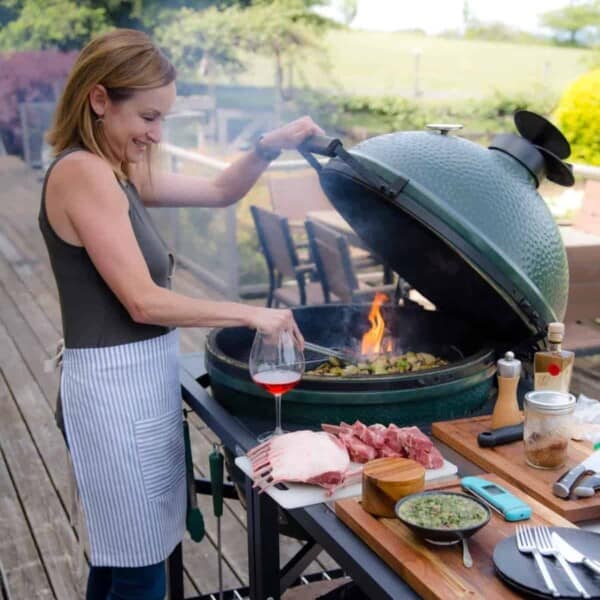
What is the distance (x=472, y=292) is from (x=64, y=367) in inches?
42.9

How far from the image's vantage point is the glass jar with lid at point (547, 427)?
5.79 feet

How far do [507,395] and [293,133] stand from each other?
0.90 m

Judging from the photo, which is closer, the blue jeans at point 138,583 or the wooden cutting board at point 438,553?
the wooden cutting board at point 438,553

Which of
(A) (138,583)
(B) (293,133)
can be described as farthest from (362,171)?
(A) (138,583)

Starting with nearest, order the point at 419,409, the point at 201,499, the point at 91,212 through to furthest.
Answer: the point at 91,212 < the point at 419,409 < the point at 201,499

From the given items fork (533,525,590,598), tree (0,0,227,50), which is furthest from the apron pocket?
tree (0,0,227,50)

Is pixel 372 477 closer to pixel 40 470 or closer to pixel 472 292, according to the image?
pixel 472 292

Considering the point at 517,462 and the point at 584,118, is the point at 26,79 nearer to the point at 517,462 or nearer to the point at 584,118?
the point at 584,118

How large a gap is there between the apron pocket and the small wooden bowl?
72 centimetres

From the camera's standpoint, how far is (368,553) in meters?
1.53

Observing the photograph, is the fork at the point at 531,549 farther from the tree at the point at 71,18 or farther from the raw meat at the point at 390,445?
the tree at the point at 71,18

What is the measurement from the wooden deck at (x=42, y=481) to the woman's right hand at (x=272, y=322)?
42.6 inches

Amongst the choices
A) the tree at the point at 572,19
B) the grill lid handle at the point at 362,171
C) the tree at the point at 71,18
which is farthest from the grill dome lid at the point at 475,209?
the tree at the point at 572,19

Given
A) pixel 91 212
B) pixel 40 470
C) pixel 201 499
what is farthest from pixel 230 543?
pixel 91 212
